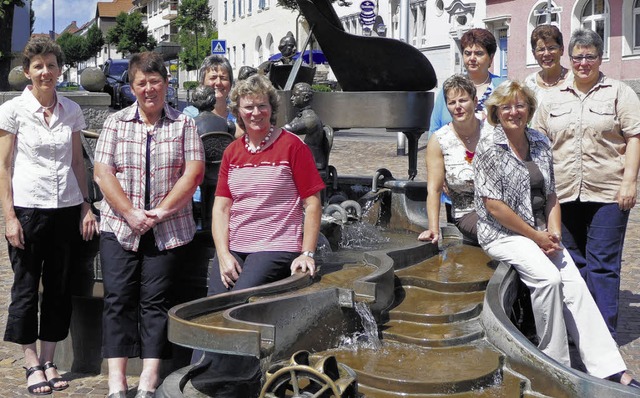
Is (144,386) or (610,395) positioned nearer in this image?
(610,395)

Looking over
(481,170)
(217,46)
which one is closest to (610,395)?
(481,170)

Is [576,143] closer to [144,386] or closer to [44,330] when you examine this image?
[144,386]

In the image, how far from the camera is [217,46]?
30.1 m

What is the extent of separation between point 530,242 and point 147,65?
2.13m

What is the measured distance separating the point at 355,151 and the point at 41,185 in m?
16.5

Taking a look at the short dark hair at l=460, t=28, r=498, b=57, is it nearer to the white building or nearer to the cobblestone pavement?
the cobblestone pavement

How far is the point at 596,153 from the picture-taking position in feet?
18.9

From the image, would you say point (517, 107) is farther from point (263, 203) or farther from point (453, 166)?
point (263, 203)

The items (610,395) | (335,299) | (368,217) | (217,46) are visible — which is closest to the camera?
(610,395)

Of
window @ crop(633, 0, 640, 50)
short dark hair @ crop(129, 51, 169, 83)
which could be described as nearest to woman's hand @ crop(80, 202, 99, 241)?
short dark hair @ crop(129, 51, 169, 83)

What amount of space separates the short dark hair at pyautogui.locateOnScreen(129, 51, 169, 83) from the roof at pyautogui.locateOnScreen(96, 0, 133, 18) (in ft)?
490

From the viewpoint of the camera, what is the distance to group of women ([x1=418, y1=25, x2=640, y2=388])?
4.94 m

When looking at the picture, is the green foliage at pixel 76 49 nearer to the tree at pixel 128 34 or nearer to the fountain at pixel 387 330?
the tree at pixel 128 34

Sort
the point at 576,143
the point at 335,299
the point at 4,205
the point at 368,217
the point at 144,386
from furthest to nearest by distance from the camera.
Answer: the point at 368,217, the point at 576,143, the point at 4,205, the point at 144,386, the point at 335,299
